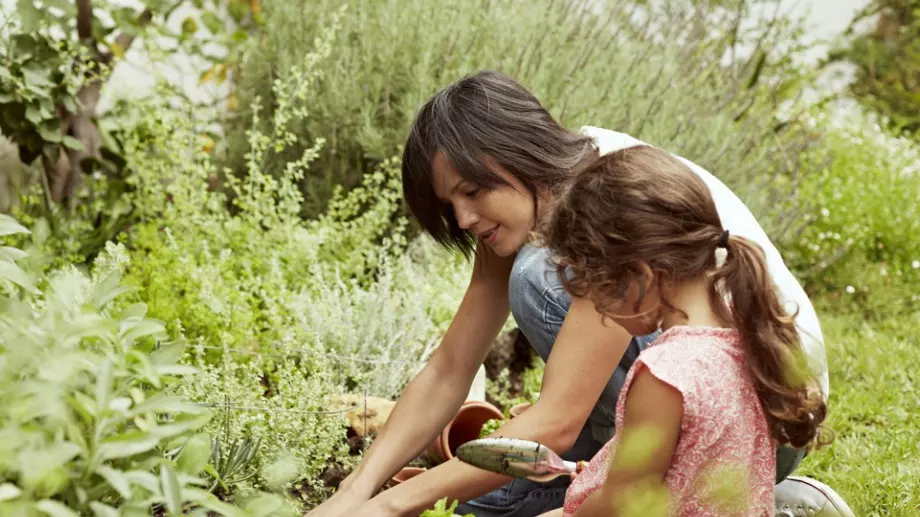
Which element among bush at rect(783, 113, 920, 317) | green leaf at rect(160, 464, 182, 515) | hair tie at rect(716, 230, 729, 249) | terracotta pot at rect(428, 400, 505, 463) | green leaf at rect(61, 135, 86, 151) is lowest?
bush at rect(783, 113, 920, 317)

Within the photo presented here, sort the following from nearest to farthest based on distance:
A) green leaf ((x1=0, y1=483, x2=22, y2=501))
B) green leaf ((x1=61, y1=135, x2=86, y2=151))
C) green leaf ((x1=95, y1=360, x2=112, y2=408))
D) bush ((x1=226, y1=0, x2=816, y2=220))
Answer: green leaf ((x1=0, y1=483, x2=22, y2=501)) → green leaf ((x1=95, y1=360, x2=112, y2=408)) → green leaf ((x1=61, y1=135, x2=86, y2=151)) → bush ((x1=226, y1=0, x2=816, y2=220))

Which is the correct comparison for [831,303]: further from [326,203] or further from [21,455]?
[21,455]

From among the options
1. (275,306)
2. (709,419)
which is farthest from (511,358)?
(709,419)

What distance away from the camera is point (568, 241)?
1685 millimetres

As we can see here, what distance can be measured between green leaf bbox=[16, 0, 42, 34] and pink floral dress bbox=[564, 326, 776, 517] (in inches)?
104

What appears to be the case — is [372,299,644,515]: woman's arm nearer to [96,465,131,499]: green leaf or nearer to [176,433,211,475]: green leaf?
[176,433,211,475]: green leaf

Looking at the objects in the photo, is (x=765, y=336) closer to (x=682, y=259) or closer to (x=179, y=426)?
(x=682, y=259)

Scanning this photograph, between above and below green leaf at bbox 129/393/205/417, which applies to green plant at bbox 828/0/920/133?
below

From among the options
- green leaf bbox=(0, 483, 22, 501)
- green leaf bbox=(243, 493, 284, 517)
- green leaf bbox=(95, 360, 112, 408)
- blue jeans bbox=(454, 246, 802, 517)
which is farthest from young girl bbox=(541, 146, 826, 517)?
green leaf bbox=(0, 483, 22, 501)

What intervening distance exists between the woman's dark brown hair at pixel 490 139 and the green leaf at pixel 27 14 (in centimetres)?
182

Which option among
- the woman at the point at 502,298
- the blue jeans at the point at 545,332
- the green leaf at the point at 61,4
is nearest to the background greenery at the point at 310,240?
the green leaf at the point at 61,4

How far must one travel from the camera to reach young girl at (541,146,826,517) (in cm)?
157

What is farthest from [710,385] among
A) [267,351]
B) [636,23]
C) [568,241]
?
[636,23]

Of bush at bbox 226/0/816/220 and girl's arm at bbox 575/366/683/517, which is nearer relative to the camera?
girl's arm at bbox 575/366/683/517
